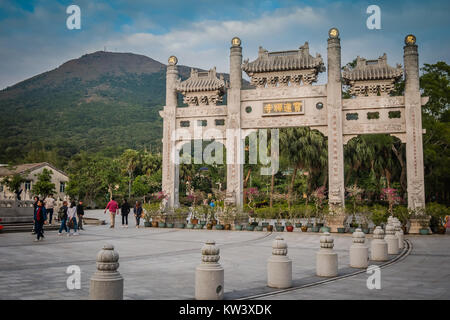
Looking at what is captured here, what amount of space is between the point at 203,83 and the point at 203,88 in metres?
0.36

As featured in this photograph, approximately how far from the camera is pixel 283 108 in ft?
62.5

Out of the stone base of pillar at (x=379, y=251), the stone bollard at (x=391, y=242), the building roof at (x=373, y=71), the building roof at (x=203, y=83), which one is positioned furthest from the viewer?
the building roof at (x=203, y=83)

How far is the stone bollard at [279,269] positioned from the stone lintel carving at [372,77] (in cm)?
1408

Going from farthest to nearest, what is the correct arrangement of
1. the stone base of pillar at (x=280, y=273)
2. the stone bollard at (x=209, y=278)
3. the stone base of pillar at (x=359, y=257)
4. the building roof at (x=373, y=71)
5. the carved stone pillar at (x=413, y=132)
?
the building roof at (x=373, y=71)
the carved stone pillar at (x=413, y=132)
the stone base of pillar at (x=359, y=257)
the stone base of pillar at (x=280, y=273)
the stone bollard at (x=209, y=278)

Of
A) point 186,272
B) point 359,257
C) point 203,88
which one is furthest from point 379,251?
point 203,88

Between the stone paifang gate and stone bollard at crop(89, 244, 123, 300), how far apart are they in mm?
14170

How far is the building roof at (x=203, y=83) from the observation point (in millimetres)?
20141

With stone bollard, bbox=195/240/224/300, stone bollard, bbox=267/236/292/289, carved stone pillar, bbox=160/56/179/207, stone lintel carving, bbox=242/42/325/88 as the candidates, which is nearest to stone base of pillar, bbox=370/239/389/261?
stone bollard, bbox=267/236/292/289

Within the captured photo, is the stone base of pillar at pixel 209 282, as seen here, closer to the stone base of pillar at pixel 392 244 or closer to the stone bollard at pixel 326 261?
the stone bollard at pixel 326 261

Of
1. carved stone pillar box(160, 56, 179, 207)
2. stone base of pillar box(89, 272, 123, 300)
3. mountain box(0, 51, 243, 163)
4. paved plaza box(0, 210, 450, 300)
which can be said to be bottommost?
paved plaza box(0, 210, 450, 300)

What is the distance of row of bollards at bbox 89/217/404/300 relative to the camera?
4.41m

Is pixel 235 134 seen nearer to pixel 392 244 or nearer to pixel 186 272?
pixel 392 244

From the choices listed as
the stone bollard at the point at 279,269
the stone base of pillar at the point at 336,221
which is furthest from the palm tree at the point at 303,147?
the stone bollard at the point at 279,269

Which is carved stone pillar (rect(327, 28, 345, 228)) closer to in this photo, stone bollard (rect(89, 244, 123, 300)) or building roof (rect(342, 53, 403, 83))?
building roof (rect(342, 53, 403, 83))
